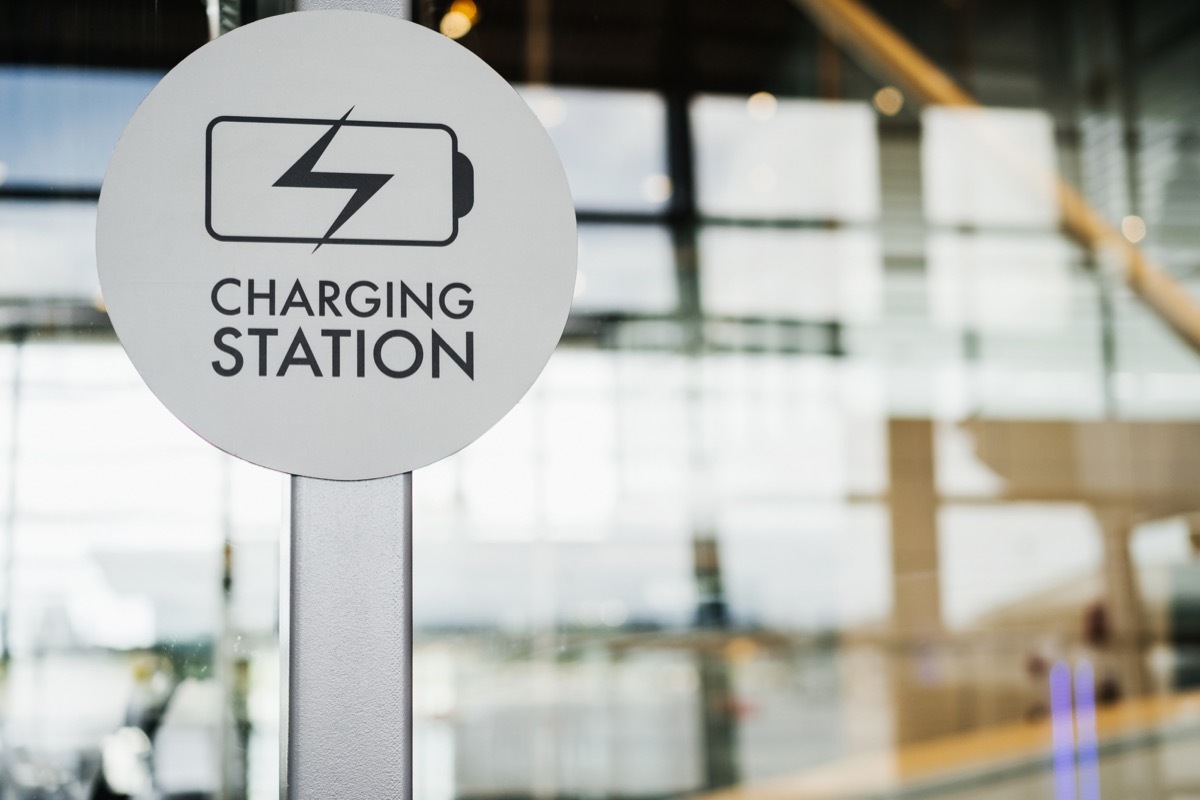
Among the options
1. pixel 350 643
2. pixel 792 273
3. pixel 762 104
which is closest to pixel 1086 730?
pixel 792 273

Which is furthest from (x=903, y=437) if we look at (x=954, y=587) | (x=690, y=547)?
(x=690, y=547)

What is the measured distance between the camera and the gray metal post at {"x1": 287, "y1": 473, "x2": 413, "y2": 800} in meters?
1.15

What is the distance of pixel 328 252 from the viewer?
3.76ft

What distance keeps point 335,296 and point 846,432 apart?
6875 mm

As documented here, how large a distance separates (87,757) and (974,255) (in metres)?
6.74

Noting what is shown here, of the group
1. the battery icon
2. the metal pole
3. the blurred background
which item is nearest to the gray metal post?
the metal pole

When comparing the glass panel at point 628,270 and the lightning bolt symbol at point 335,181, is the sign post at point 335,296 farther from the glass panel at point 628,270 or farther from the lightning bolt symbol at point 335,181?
the glass panel at point 628,270

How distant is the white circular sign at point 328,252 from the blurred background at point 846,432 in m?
4.48

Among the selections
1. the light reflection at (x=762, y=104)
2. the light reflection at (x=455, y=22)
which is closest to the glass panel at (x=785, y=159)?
the light reflection at (x=762, y=104)

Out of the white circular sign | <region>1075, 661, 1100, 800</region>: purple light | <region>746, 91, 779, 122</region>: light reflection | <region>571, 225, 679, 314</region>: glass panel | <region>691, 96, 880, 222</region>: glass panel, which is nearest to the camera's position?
the white circular sign

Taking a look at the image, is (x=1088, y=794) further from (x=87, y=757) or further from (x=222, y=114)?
(x=222, y=114)

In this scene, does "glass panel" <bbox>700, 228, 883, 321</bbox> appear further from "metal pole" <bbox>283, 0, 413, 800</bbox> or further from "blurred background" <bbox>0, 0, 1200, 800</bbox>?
"metal pole" <bbox>283, 0, 413, 800</bbox>

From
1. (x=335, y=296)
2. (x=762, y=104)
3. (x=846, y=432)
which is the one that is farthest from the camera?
(x=762, y=104)

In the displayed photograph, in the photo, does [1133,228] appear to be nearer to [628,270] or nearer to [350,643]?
[628,270]
